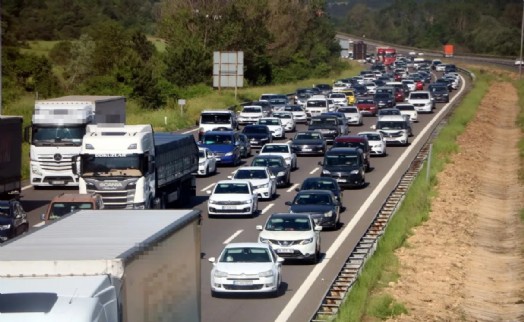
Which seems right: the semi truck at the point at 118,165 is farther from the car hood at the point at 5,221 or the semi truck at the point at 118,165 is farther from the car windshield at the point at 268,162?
the car windshield at the point at 268,162

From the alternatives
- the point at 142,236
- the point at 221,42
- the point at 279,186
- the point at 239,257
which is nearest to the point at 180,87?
the point at 221,42

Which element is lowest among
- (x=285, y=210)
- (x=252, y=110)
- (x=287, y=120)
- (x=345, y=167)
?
(x=285, y=210)

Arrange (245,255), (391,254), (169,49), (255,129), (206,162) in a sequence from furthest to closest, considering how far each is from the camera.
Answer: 1. (169,49)
2. (255,129)
3. (206,162)
4. (391,254)
5. (245,255)

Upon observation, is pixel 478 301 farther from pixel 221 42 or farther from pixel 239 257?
pixel 221 42

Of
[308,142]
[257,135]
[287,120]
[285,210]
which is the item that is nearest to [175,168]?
[285,210]

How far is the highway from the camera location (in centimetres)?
2475

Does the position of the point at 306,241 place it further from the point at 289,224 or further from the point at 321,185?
the point at 321,185

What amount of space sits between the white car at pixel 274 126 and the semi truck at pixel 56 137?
23.2 m

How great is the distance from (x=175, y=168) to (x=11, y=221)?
8.93 meters

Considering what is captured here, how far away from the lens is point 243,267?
25641 mm

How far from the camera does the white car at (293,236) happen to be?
29.8m

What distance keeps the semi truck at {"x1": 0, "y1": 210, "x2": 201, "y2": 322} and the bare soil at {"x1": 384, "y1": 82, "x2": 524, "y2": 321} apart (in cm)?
1041

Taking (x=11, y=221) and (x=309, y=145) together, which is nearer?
(x=11, y=221)

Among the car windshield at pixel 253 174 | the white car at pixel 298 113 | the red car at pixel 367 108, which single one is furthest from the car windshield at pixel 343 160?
the red car at pixel 367 108
